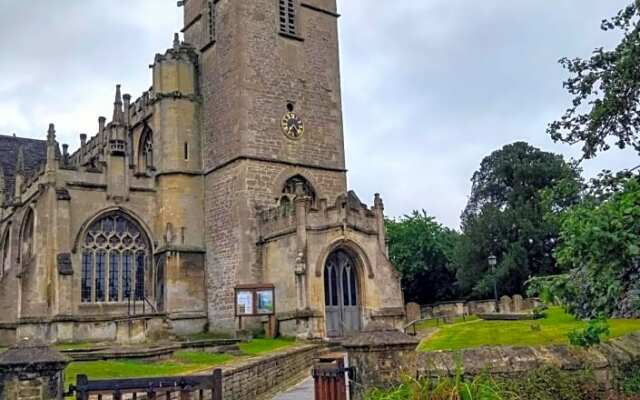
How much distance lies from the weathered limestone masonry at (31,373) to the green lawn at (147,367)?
6107 mm

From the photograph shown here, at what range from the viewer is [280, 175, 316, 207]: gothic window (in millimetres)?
35125

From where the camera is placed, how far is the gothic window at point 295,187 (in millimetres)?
35125

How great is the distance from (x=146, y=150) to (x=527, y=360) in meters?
33.1

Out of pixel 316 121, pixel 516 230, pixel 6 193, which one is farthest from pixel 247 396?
pixel 516 230

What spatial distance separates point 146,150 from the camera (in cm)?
3991

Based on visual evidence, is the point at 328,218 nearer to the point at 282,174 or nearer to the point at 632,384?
the point at 282,174

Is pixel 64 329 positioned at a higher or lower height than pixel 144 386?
higher

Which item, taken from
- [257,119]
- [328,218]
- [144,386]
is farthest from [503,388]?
[257,119]

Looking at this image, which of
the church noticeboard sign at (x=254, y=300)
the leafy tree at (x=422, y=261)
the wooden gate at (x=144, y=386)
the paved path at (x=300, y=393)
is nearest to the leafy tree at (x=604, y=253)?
the wooden gate at (x=144, y=386)

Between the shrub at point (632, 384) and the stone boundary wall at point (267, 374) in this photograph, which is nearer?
the shrub at point (632, 384)

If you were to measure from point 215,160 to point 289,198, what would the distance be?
14.1 feet

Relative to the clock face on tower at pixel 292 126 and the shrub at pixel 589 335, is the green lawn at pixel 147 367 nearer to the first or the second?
the shrub at pixel 589 335

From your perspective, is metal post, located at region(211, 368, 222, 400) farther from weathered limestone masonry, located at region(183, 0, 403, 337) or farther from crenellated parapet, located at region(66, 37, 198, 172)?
crenellated parapet, located at region(66, 37, 198, 172)

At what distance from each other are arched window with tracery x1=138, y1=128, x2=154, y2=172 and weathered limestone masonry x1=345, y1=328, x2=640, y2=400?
3132 cm
